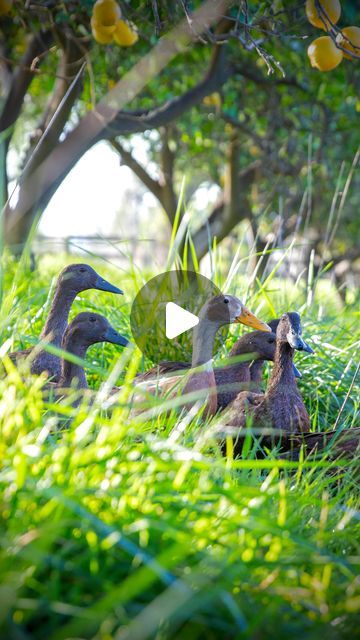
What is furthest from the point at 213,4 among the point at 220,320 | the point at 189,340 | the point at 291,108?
the point at 291,108

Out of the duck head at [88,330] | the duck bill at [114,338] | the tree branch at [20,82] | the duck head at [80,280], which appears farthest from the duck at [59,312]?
the tree branch at [20,82]

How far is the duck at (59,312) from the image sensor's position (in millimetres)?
3340

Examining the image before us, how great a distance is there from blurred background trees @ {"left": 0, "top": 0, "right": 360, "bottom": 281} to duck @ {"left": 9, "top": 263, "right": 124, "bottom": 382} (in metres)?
0.48

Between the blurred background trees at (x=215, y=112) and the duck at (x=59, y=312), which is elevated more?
the blurred background trees at (x=215, y=112)

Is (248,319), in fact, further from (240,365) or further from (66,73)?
(66,73)

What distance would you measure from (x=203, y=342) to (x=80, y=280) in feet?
2.17

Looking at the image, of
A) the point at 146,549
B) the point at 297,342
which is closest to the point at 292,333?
the point at 297,342

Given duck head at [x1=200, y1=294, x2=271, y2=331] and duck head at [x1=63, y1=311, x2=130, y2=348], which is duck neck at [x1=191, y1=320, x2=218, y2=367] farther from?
duck head at [x1=63, y1=311, x2=130, y2=348]

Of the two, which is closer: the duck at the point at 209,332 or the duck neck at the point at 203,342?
the duck at the point at 209,332

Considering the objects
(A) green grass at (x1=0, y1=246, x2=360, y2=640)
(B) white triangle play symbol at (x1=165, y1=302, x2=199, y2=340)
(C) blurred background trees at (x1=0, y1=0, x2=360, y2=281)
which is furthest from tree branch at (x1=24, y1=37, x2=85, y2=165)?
(A) green grass at (x1=0, y1=246, x2=360, y2=640)

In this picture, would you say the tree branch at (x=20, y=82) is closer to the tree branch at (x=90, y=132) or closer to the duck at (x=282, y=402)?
the tree branch at (x=90, y=132)

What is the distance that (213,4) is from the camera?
316 centimetres

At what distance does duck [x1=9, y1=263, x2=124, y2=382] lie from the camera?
334 cm

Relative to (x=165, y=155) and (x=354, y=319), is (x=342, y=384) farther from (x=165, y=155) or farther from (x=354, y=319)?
(x=165, y=155)
